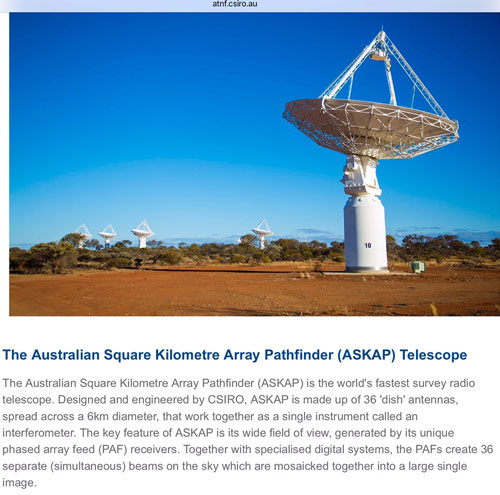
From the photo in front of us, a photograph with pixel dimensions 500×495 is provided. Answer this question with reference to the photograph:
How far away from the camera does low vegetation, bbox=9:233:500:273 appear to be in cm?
2630

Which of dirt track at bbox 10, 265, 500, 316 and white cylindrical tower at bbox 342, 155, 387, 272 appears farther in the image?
white cylindrical tower at bbox 342, 155, 387, 272

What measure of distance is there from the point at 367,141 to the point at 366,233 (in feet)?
17.6

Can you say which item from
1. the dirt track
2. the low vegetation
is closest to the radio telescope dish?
the dirt track

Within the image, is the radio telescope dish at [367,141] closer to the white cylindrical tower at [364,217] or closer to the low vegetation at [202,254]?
the white cylindrical tower at [364,217]

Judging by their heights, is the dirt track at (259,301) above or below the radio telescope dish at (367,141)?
below

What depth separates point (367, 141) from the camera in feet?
79.6

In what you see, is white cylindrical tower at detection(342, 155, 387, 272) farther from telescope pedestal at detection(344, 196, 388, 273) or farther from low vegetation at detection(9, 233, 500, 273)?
low vegetation at detection(9, 233, 500, 273)

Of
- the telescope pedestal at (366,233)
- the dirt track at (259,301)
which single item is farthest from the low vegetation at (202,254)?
the telescope pedestal at (366,233)

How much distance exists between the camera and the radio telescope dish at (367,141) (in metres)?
22.5

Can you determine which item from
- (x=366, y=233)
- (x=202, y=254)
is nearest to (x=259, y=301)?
(x=366, y=233)

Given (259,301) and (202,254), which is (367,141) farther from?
(202,254)
